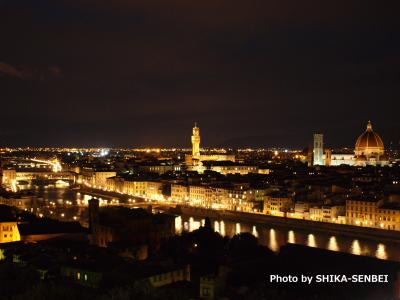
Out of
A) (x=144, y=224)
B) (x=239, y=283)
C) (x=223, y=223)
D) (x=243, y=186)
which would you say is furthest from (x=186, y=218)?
(x=239, y=283)

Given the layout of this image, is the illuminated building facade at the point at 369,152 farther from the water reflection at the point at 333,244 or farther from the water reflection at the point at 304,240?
the water reflection at the point at 333,244

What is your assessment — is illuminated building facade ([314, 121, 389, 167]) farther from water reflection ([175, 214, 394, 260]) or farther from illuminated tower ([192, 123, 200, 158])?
water reflection ([175, 214, 394, 260])

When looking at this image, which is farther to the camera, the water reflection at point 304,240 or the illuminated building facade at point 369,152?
the illuminated building facade at point 369,152

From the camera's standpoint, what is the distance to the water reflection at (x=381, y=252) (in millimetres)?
12702

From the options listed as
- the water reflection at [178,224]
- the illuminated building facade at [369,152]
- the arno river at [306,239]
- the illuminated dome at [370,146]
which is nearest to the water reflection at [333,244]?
the arno river at [306,239]

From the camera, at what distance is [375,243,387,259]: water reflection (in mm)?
12702

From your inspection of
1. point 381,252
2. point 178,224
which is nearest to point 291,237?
point 381,252

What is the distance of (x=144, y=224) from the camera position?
13570 millimetres

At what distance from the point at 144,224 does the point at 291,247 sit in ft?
12.9

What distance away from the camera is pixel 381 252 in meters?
13.3

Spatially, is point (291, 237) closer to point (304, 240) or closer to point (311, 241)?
point (304, 240)

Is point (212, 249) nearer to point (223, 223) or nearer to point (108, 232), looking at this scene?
point (108, 232)

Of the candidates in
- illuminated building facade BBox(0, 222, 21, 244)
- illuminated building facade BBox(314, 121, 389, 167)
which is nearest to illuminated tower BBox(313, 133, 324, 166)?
→ illuminated building facade BBox(314, 121, 389, 167)

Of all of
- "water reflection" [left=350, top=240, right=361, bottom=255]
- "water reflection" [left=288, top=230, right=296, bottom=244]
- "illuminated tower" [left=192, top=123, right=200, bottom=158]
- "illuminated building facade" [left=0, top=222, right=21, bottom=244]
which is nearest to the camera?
"illuminated building facade" [left=0, top=222, right=21, bottom=244]
